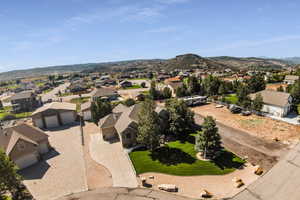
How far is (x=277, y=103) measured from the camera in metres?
41.7

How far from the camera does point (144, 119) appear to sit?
27891 mm

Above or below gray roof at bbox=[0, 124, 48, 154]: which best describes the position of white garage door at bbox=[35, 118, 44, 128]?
below

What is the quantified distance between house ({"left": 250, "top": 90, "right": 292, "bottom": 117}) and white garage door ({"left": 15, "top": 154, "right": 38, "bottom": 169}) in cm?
5255

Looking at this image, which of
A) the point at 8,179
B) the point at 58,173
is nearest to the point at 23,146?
the point at 58,173

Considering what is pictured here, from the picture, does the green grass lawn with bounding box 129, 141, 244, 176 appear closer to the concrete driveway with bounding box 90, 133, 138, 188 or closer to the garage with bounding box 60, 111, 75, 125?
the concrete driveway with bounding box 90, 133, 138, 188

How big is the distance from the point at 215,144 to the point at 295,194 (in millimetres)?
9940

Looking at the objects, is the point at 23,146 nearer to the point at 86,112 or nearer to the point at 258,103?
the point at 86,112

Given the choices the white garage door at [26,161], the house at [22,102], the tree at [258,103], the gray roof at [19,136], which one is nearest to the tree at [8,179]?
the white garage door at [26,161]

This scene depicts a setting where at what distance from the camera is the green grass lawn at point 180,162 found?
2312 cm

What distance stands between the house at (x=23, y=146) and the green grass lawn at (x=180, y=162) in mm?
15880

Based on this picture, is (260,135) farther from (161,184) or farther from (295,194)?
(161,184)

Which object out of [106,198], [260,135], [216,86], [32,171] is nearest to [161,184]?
[106,198]

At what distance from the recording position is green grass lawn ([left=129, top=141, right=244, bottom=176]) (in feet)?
75.9

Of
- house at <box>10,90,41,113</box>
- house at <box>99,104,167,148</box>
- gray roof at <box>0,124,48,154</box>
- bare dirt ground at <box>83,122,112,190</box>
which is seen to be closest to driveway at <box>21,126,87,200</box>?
bare dirt ground at <box>83,122,112,190</box>
